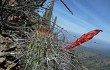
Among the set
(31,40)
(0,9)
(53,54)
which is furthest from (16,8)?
(53,54)

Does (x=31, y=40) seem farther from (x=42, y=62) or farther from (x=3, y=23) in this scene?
(x=3, y=23)

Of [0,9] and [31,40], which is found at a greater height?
[0,9]

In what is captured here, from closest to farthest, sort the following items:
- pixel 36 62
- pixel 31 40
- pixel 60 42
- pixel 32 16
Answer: pixel 36 62, pixel 31 40, pixel 60 42, pixel 32 16

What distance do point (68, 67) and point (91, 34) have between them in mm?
1307

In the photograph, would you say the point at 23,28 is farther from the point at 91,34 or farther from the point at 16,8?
the point at 91,34

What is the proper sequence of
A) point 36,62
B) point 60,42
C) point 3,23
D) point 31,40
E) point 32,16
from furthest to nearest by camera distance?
point 32,16 < point 3,23 < point 60,42 < point 31,40 < point 36,62

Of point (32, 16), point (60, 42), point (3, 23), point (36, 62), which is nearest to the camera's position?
point (36, 62)

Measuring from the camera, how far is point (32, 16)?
6125 millimetres

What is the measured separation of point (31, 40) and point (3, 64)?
81cm

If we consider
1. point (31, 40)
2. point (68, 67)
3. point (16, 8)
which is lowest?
point (68, 67)

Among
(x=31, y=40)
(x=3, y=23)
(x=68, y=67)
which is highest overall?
(x=3, y=23)

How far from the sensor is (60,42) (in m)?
5.32

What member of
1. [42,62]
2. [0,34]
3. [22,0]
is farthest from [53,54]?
[22,0]

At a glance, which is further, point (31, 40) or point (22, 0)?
point (22, 0)
